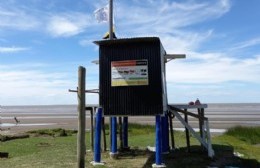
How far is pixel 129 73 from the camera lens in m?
16.7

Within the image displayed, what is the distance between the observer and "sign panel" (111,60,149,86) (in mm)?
16578

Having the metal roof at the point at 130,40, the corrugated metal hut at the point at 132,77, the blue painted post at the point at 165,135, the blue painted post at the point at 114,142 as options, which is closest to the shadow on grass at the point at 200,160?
the blue painted post at the point at 165,135

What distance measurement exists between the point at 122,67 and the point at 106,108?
5.45 feet

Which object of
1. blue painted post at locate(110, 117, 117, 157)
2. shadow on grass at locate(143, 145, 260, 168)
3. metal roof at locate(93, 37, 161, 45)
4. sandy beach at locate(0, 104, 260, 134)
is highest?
metal roof at locate(93, 37, 161, 45)

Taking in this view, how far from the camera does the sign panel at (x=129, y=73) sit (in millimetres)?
16578

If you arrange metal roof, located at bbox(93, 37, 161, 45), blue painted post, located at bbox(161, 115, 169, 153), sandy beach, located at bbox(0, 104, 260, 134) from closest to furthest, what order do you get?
metal roof, located at bbox(93, 37, 161, 45) → blue painted post, located at bbox(161, 115, 169, 153) → sandy beach, located at bbox(0, 104, 260, 134)

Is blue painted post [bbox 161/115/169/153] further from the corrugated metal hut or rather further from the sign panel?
the sign panel

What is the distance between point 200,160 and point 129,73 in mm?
4382

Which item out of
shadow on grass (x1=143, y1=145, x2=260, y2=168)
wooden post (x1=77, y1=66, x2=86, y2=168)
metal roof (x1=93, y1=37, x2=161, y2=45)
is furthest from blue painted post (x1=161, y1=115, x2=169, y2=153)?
wooden post (x1=77, y1=66, x2=86, y2=168)

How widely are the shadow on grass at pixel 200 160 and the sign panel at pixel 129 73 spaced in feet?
10.2

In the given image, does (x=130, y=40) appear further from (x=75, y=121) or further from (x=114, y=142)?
(x=75, y=121)

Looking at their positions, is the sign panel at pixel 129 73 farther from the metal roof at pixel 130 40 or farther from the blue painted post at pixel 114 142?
the blue painted post at pixel 114 142

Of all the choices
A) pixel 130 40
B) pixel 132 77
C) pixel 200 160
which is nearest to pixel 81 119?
pixel 132 77

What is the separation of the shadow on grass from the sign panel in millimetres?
3095
